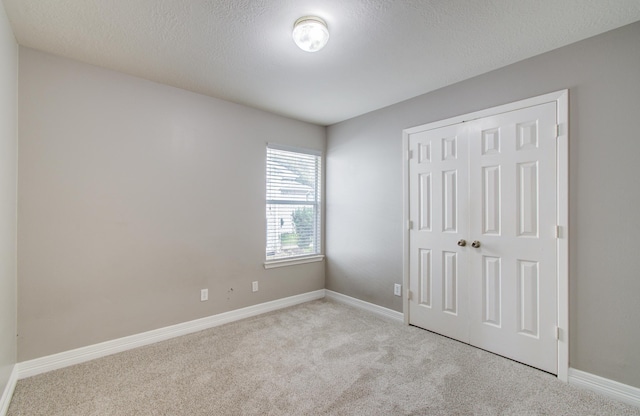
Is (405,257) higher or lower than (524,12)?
lower

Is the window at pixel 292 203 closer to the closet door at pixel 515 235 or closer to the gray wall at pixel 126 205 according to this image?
the gray wall at pixel 126 205

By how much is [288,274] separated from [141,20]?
293 centimetres

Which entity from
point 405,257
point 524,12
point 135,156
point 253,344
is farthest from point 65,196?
point 524,12

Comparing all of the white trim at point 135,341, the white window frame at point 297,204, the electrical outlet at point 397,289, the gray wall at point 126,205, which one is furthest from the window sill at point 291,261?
the electrical outlet at point 397,289

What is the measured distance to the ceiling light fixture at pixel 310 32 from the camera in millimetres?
1882

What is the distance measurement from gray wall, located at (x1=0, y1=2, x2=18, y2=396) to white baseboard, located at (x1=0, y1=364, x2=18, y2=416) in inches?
1.9

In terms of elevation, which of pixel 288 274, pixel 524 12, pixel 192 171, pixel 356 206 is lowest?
pixel 288 274

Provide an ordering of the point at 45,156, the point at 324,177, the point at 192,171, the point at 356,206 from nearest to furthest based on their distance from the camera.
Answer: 1. the point at 45,156
2. the point at 192,171
3. the point at 356,206
4. the point at 324,177

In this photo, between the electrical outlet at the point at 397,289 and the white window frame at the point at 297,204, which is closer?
the electrical outlet at the point at 397,289

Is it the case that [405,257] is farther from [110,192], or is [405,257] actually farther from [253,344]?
[110,192]

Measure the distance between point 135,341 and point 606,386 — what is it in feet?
12.1

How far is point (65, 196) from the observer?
7.81 feet

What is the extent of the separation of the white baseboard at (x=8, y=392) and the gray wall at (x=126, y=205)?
15 cm

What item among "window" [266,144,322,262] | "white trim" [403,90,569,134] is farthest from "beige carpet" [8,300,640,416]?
"white trim" [403,90,569,134]
